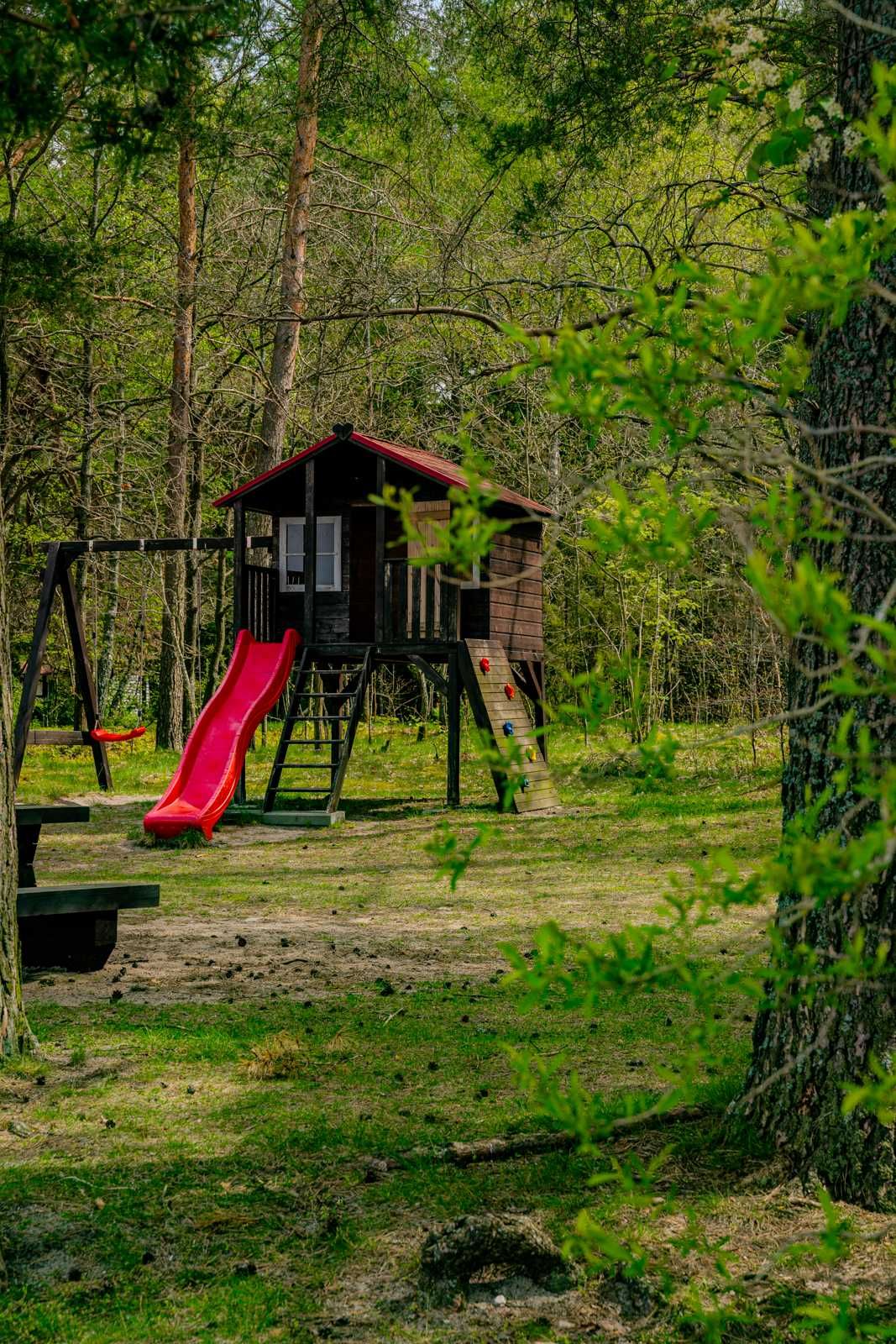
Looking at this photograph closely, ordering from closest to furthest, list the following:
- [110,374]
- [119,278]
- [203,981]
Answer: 1. [203,981]
2. [119,278]
3. [110,374]

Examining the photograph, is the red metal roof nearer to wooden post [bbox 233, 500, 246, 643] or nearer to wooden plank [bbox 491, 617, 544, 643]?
wooden post [bbox 233, 500, 246, 643]

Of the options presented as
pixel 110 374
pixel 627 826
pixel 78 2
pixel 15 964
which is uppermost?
pixel 110 374

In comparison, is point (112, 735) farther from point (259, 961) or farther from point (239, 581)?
point (259, 961)

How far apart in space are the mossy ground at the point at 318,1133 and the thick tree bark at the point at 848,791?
192 millimetres

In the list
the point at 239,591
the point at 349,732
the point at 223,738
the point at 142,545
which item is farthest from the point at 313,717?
the point at 142,545

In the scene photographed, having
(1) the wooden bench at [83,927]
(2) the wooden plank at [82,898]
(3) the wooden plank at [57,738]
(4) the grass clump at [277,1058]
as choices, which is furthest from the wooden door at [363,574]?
(4) the grass clump at [277,1058]

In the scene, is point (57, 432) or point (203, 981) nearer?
point (203, 981)

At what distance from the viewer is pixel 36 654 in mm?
16406

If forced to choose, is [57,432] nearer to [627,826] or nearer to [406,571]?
[406,571]

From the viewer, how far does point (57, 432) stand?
78.0ft

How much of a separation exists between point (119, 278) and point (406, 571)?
7.40 meters

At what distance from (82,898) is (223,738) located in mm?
8863

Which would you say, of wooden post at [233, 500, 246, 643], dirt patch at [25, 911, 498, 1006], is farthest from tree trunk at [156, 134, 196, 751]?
dirt patch at [25, 911, 498, 1006]

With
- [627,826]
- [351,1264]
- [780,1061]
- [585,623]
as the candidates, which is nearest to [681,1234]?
[780,1061]
